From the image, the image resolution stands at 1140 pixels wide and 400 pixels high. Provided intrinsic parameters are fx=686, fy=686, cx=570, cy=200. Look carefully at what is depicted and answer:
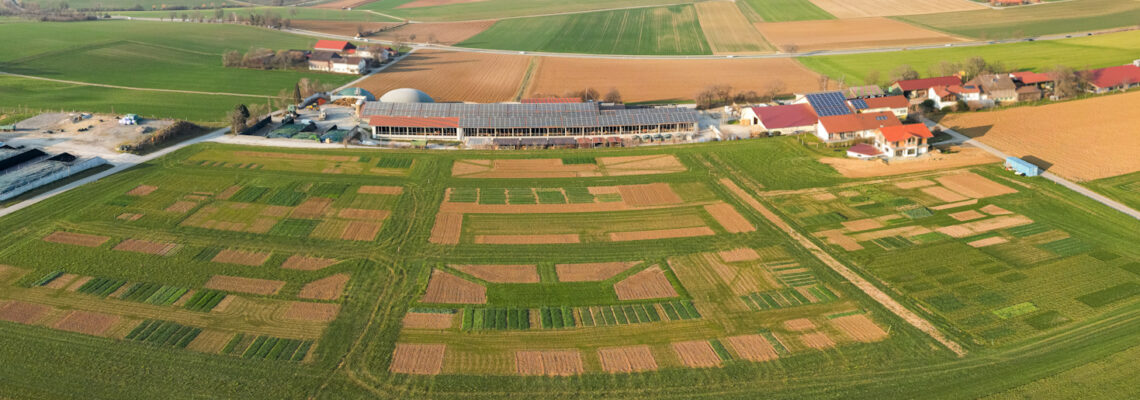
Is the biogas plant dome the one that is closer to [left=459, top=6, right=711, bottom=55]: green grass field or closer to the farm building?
the farm building

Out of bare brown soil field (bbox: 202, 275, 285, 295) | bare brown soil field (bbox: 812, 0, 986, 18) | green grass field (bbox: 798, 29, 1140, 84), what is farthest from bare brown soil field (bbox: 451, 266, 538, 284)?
bare brown soil field (bbox: 812, 0, 986, 18)

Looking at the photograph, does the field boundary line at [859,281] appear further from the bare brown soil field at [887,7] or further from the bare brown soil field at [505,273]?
the bare brown soil field at [887,7]

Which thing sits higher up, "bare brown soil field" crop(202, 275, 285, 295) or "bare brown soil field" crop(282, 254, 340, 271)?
"bare brown soil field" crop(282, 254, 340, 271)

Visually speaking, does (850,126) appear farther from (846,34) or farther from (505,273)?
(846,34)

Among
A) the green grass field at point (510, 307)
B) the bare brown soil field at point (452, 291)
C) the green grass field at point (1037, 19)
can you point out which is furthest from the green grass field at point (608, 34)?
the bare brown soil field at point (452, 291)

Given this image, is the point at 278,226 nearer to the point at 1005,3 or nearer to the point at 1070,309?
the point at 1070,309
